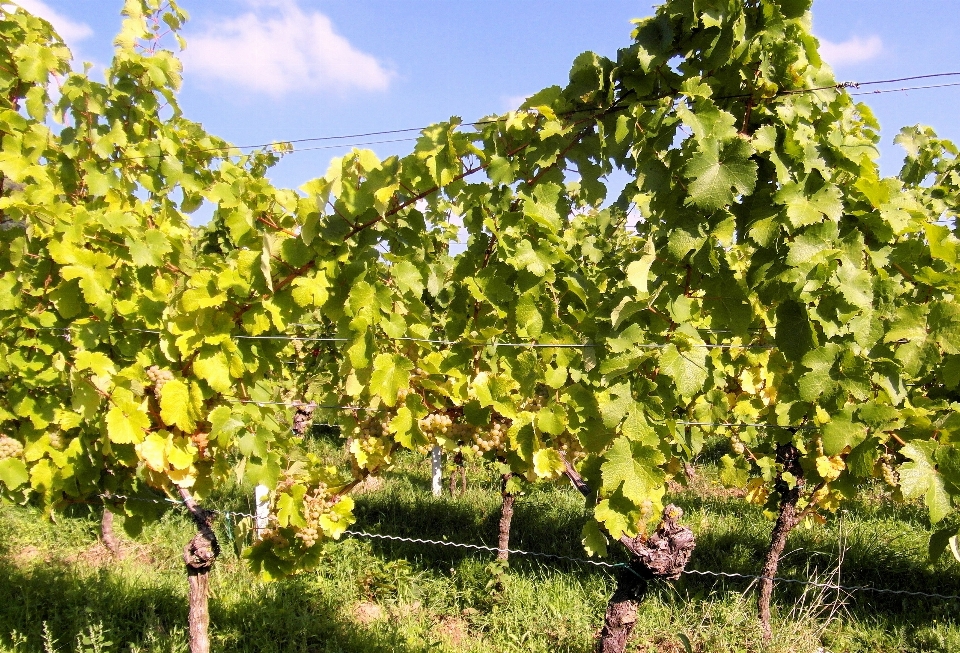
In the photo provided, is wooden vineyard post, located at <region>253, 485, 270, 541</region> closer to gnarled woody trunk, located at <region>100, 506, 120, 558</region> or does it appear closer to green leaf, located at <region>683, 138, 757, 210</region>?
gnarled woody trunk, located at <region>100, 506, 120, 558</region>

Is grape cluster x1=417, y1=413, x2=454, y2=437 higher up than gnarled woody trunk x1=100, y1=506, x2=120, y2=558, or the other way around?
grape cluster x1=417, y1=413, x2=454, y2=437

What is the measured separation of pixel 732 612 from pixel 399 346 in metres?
3.21

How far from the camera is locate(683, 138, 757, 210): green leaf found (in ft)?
5.31

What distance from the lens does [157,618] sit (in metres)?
3.97

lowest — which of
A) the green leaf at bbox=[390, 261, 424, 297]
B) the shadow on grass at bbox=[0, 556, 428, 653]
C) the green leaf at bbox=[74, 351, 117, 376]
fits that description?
the shadow on grass at bbox=[0, 556, 428, 653]

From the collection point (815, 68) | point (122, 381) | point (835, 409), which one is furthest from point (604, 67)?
point (122, 381)

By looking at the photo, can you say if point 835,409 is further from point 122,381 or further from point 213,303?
point 122,381

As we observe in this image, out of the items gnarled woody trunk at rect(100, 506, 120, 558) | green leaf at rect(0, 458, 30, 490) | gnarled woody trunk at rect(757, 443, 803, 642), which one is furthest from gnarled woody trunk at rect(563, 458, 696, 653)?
gnarled woody trunk at rect(100, 506, 120, 558)

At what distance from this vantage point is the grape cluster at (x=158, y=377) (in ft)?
7.67

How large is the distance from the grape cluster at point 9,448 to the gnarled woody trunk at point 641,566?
2425 mm

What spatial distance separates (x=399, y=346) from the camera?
2.45 meters

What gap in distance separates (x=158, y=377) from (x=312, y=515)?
0.79 meters

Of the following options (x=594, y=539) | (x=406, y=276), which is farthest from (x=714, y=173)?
(x=594, y=539)

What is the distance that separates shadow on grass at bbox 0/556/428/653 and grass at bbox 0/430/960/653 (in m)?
0.01
